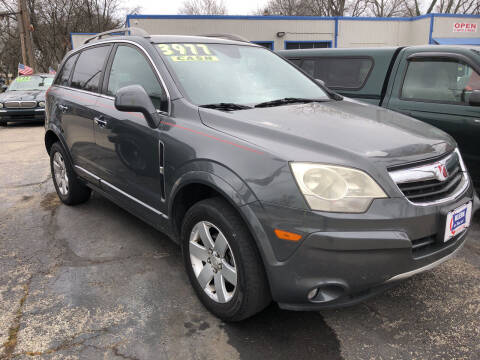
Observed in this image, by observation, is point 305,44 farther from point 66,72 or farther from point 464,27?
point 66,72

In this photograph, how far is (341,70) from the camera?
16.3ft

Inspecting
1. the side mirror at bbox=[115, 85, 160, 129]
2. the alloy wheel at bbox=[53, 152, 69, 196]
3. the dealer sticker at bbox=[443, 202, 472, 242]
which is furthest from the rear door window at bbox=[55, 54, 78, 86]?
the dealer sticker at bbox=[443, 202, 472, 242]

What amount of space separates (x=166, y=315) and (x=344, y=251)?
1.27m

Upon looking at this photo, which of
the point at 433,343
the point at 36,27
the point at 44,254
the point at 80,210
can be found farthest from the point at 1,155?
the point at 36,27

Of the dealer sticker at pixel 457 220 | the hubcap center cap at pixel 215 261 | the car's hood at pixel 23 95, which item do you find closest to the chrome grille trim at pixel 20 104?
the car's hood at pixel 23 95

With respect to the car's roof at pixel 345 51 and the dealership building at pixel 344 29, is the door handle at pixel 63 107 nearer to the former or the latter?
the car's roof at pixel 345 51

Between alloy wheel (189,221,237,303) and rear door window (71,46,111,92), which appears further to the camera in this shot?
rear door window (71,46,111,92)

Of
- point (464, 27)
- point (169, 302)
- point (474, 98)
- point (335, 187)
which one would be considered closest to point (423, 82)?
point (474, 98)

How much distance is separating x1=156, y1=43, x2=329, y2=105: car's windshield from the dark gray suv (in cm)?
1

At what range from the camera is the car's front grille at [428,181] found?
2012mm

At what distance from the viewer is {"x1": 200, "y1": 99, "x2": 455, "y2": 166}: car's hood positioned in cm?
206

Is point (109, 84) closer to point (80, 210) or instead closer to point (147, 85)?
point (147, 85)

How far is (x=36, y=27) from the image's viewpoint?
36.8m

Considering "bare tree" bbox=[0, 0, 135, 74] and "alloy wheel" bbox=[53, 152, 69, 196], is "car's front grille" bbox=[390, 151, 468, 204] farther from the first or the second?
"bare tree" bbox=[0, 0, 135, 74]
